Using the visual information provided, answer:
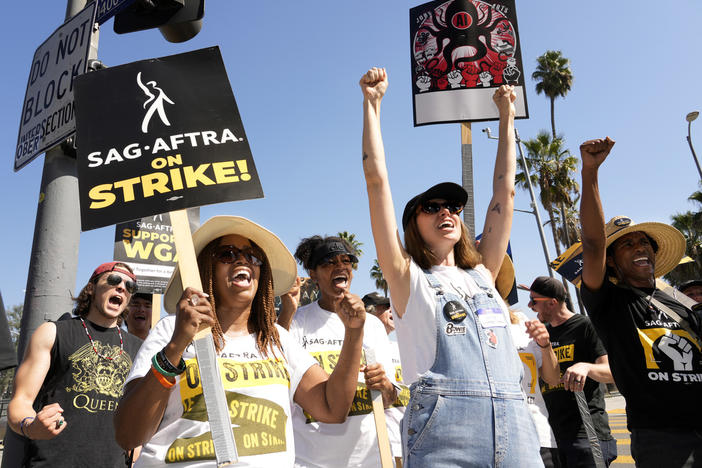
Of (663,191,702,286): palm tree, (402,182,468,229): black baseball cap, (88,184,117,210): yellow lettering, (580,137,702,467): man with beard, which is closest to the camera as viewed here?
(88,184,117,210): yellow lettering

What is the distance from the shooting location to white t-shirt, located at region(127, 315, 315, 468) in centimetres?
206

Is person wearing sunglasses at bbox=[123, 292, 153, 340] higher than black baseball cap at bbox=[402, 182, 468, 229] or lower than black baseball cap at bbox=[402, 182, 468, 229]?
lower

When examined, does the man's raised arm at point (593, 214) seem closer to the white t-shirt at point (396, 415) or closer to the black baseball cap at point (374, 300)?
the white t-shirt at point (396, 415)

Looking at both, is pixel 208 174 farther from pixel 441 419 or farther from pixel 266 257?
pixel 441 419

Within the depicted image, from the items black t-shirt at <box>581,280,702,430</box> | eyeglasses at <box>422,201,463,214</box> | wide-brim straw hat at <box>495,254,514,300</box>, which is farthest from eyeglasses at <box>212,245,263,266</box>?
black t-shirt at <box>581,280,702,430</box>

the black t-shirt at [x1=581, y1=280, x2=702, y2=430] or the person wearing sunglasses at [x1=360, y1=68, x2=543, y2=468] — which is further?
the black t-shirt at [x1=581, y1=280, x2=702, y2=430]

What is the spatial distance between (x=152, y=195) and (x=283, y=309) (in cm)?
217

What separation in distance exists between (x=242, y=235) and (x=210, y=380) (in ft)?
3.00

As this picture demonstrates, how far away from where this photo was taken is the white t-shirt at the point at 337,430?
3248mm

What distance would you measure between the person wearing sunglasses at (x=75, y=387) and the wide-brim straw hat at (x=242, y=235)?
888 millimetres

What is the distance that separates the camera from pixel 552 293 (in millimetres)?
5477

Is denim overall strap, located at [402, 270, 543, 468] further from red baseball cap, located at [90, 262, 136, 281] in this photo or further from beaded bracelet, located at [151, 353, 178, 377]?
red baseball cap, located at [90, 262, 136, 281]

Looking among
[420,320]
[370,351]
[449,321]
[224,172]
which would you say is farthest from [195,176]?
[370,351]

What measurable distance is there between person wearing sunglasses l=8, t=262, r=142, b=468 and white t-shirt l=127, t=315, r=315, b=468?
0.92 m
